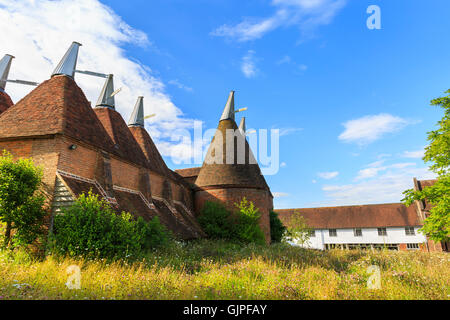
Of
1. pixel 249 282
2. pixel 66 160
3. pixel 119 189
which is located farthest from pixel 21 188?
pixel 249 282

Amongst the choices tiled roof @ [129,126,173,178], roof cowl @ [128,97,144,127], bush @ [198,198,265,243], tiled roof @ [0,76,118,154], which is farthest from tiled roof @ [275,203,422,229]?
tiled roof @ [0,76,118,154]

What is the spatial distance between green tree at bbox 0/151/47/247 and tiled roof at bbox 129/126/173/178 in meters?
8.38

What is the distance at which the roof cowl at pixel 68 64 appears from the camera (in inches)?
532

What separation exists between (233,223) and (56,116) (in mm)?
12034

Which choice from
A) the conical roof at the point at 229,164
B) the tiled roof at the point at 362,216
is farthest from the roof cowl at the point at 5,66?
the tiled roof at the point at 362,216

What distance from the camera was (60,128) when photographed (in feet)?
32.3

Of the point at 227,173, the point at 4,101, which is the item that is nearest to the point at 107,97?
the point at 4,101

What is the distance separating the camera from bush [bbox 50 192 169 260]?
784 centimetres

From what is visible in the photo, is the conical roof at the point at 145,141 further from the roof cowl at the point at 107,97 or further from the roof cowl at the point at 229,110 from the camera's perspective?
the roof cowl at the point at 229,110

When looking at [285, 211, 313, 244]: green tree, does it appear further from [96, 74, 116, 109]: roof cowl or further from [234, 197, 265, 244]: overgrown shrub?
[96, 74, 116, 109]: roof cowl

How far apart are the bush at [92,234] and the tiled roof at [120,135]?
5.47 metres

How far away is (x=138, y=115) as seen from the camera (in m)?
21.2

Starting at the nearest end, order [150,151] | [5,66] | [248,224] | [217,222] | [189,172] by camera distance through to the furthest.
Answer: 1. [248,224]
2. [5,66]
3. [217,222]
4. [150,151]
5. [189,172]

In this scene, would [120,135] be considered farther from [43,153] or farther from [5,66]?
[5,66]
